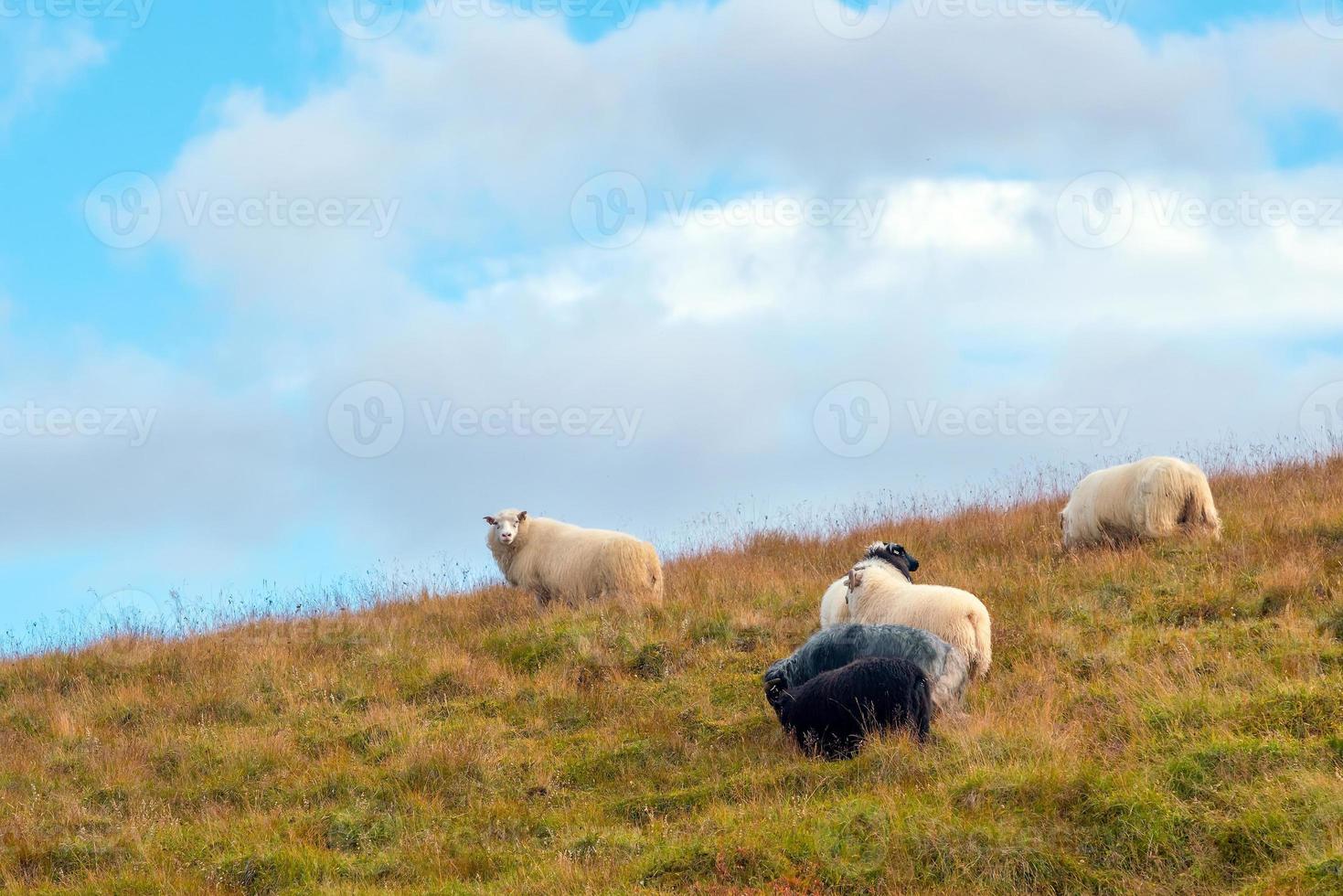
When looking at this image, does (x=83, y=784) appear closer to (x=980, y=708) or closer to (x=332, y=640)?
(x=332, y=640)

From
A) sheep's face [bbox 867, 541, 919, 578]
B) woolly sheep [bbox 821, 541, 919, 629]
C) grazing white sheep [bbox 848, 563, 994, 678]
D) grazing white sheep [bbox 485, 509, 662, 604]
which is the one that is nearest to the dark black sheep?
grazing white sheep [bbox 848, 563, 994, 678]

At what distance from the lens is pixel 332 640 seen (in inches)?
657

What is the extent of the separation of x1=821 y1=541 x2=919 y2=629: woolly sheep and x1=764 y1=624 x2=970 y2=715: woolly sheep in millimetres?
1783

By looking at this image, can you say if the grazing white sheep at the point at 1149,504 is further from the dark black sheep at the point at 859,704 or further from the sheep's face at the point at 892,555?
the dark black sheep at the point at 859,704

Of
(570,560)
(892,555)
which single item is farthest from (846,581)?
(570,560)

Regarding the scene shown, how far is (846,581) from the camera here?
524 inches

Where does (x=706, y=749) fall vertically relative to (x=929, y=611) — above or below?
below

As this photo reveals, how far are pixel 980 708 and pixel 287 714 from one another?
7.46 m

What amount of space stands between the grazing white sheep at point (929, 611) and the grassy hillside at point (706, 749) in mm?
389

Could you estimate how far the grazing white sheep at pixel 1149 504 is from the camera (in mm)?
16031

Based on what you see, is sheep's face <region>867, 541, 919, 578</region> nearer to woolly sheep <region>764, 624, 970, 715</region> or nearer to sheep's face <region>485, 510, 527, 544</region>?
woolly sheep <region>764, 624, 970, 715</region>

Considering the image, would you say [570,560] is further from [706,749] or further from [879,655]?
[879,655]

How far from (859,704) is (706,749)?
5.55ft

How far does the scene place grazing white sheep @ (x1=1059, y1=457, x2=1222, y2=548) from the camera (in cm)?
1603
